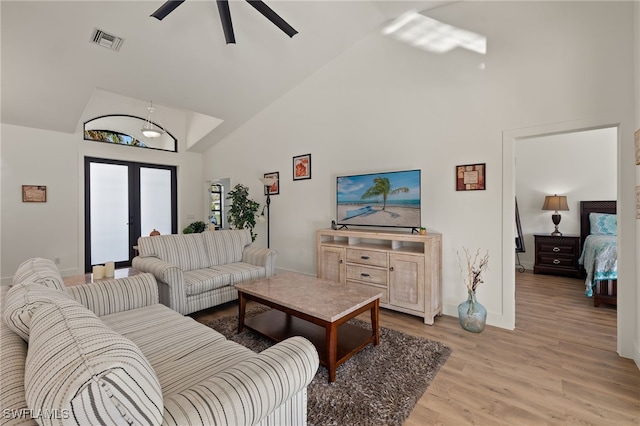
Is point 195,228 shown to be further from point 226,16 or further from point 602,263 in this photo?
point 602,263

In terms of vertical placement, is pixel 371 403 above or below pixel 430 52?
below

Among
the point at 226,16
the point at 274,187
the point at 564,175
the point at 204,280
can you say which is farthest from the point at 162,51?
the point at 564,175

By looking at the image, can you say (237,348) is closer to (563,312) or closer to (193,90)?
(563,312)

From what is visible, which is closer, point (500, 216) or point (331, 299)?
point (331, 299)

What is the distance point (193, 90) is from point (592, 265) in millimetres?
5814

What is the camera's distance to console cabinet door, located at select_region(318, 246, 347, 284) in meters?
3.56

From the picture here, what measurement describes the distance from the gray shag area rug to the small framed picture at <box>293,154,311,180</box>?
8.67ft

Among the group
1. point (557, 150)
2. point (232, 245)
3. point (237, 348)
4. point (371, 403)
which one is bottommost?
point (371, 403)

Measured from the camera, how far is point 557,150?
4.93m

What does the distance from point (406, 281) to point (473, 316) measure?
69 cm

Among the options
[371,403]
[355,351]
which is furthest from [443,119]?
[371,403]

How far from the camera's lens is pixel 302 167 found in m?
4.64

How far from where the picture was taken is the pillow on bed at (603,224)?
13.9 ft

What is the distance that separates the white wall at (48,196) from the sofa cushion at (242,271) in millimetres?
3450
